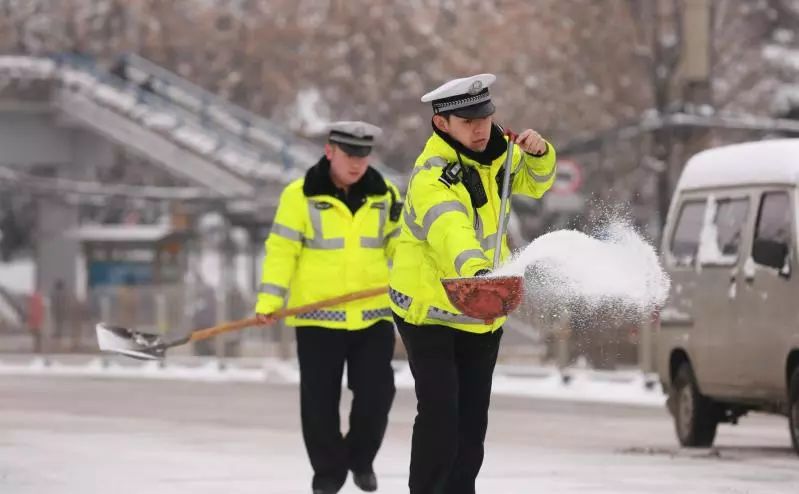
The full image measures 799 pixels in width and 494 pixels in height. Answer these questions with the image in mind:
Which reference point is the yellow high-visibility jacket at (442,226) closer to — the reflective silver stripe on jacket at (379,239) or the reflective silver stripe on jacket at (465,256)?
the reflective silver stripe on jacket at (465,256)

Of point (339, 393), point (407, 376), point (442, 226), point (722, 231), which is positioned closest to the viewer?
point (442, 226)

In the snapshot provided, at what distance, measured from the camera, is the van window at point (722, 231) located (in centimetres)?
1548

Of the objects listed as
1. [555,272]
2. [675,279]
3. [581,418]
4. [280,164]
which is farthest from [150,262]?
[555,272]

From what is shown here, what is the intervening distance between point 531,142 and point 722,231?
6.74 m

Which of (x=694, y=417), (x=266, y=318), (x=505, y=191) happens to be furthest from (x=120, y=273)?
(x=505, y=191)

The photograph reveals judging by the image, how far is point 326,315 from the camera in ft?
39.4

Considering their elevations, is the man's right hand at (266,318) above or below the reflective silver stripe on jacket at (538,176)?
below

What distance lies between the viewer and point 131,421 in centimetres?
1888

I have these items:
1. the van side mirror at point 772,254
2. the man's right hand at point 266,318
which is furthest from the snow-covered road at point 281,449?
the van side mirror at point 772,254

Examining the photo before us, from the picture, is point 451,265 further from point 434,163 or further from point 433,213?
point 434,163

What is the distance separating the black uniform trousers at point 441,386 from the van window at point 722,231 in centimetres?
625

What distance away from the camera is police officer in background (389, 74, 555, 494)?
906 cm

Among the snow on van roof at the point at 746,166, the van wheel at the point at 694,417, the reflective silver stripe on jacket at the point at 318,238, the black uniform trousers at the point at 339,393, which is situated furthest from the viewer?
the van wheel at the point at 694,417

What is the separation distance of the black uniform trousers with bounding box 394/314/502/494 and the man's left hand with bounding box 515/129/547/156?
0.70m
